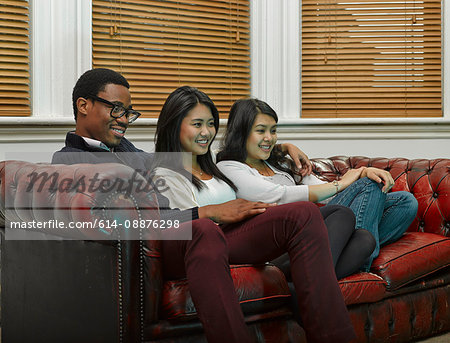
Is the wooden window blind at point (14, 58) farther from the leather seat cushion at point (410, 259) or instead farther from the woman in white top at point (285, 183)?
the leather seat cushion at point (410, 259)

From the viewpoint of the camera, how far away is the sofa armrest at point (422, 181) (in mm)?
2350

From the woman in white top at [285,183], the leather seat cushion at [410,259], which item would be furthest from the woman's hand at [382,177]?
the leather seat cushion at [410,259]

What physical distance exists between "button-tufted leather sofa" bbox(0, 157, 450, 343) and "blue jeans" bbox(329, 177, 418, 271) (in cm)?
17

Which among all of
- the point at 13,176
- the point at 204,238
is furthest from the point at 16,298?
the point at 204,238

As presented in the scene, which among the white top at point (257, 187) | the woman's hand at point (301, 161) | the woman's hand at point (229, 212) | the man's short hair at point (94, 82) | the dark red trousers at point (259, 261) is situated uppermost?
the man's short hair at point (94, 82)

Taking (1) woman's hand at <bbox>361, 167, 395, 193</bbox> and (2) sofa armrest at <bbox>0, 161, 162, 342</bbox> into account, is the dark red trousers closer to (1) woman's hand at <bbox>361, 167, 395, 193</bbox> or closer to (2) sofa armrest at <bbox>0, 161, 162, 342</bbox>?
(2) sofa armrest at <bbox>0, 161, 162, 342</bbox>

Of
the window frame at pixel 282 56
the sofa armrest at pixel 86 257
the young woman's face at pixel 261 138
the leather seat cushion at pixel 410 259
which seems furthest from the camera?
the window frame at pixel 282 56

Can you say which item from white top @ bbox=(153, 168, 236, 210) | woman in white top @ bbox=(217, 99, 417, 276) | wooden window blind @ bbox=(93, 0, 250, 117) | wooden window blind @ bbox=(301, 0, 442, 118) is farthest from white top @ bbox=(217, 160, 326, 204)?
wooden window blind @ bbox=(301, 0, 442, 118)

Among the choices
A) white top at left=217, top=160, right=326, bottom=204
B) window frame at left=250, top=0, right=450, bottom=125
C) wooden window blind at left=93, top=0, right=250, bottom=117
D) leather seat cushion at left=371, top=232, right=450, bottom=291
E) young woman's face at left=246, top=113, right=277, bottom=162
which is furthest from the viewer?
window frame at left=250, top=0, right=450, bottom=125

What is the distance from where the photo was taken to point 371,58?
3227 millimetres

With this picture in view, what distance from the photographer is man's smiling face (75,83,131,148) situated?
1.96 meters

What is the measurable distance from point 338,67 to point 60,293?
2.36 m

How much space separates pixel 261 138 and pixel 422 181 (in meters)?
0.86

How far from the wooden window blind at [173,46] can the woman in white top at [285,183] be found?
0.86 meters
